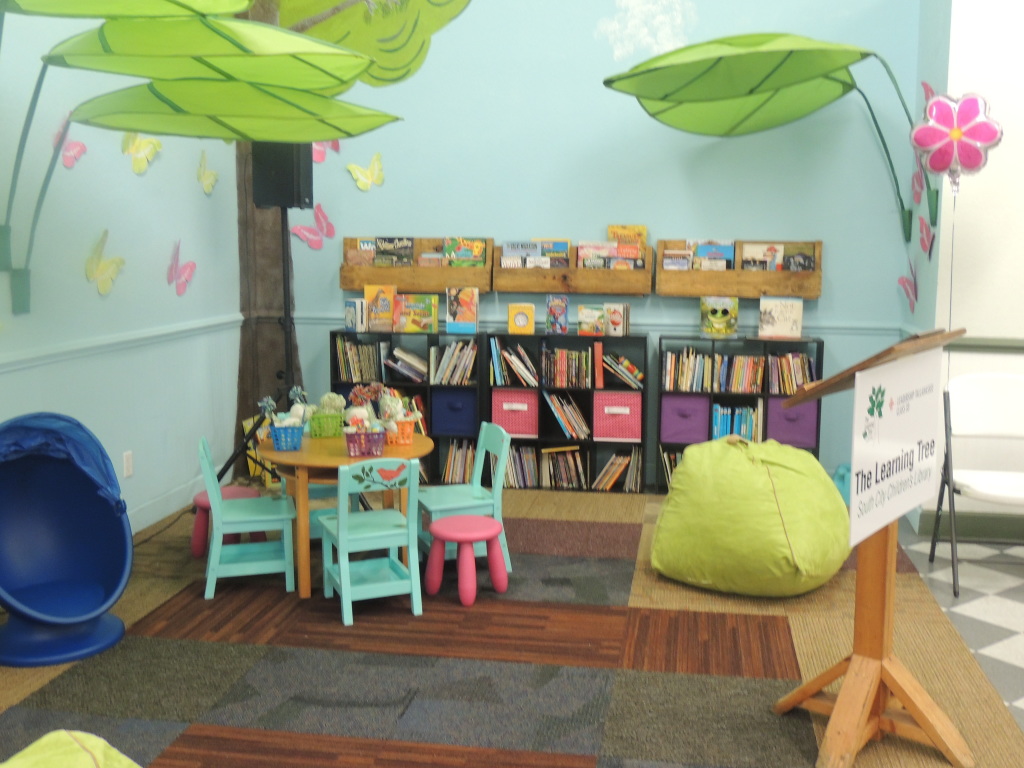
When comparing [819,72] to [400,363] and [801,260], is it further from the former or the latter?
[400,363]

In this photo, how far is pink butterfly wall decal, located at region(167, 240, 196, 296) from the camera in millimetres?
5652

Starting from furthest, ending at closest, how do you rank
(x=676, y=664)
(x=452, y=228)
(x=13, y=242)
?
(x=452, y=228), (x=13, y=242), (x=676, y=664)

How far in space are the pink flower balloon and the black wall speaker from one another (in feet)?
10.3

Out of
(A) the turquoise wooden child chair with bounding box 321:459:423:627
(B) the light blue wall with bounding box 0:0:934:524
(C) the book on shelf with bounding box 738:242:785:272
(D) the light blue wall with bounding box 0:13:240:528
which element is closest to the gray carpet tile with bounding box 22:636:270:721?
(A) the turquoise wooden child chair with bounding box 321:459:423:627

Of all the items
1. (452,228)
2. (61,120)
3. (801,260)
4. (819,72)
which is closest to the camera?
(61,120)

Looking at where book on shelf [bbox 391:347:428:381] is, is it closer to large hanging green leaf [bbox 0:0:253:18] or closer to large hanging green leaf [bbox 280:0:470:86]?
large hanging green leaf [bbox 280:0:470:86]

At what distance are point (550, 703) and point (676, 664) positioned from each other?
0.57 metres

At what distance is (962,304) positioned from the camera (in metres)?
5.20

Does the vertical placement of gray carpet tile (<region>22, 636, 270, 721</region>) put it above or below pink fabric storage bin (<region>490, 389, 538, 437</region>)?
below

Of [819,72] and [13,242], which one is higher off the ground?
[819,72]

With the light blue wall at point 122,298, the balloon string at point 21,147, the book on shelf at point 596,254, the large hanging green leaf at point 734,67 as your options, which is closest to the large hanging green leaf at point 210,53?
the balloon string at point 21,147

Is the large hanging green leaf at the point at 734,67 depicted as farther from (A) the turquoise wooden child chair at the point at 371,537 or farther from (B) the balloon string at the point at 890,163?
(A) the turquoise wooden child chair at the point at 371,537

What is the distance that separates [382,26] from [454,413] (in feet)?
8.03

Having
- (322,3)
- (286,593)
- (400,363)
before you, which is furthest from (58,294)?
(322,3)
